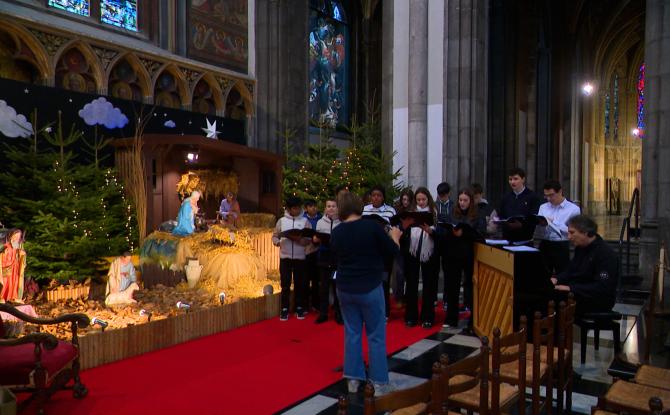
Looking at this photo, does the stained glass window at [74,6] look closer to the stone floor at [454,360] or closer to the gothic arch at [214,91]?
the gothic arch at [214,91]

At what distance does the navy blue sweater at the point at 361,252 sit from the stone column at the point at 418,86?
21.4 feet

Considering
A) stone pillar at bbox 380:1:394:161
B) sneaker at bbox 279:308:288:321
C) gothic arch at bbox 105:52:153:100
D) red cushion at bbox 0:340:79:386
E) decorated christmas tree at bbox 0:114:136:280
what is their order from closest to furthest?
red cushion at bbox 0:340:79:386 < sneaker at bbox 279:308:288:321 < decorated christmas tree at bbox 0:114:136:280 < stone pillar at bbox 380:1:394:161 < gothic arch at bbox 105:52:153:100

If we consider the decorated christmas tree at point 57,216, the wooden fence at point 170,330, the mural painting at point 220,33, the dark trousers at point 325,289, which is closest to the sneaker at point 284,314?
the wooden fence at point 170,330

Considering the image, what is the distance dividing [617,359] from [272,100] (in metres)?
12.7

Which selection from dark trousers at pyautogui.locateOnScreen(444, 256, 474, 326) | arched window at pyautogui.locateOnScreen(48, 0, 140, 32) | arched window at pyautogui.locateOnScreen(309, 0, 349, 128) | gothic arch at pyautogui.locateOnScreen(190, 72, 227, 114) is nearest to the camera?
dark trousers at pyautogui.locateOnScreen(444, 256, 474, 326)

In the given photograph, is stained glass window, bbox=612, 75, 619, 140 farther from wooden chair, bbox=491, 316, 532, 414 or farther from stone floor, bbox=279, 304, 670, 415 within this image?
wooden chair, bbox=491, 316, 532, 414

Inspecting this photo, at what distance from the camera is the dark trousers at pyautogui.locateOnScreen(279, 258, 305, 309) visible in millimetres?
7031

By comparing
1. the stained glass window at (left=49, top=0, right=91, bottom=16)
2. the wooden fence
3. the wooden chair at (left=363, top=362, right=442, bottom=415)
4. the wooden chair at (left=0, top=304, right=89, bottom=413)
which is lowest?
the wooden fence

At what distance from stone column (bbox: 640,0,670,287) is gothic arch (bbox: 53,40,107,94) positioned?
10149 millimetres

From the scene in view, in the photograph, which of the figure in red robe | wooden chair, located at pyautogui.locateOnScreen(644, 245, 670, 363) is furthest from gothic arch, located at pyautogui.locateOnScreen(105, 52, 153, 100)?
wooden chair, located at pyautogui.locateOnScreen(644, 245, 670, 363)

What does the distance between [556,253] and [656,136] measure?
4.65 metres

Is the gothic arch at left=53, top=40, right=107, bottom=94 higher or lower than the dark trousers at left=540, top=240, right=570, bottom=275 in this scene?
higher

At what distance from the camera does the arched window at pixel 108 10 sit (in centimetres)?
1109

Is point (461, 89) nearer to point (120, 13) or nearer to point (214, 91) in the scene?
point (214, 91)
